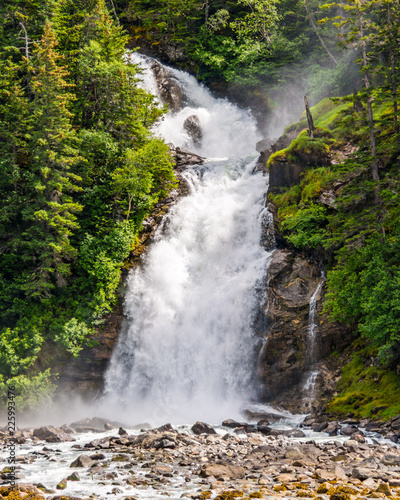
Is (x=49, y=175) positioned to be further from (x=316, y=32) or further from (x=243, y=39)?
(x=243, y=39)

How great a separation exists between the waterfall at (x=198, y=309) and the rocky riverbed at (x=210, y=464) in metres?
4.82

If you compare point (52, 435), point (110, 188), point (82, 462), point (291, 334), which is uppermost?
point (110, 188)

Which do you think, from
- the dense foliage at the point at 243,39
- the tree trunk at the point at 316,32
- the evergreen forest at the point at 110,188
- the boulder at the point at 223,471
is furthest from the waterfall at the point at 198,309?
the dense foliage at the point at 243,39

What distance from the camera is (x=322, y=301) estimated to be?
21906mm

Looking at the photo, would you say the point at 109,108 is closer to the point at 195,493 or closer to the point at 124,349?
the point at 124,349

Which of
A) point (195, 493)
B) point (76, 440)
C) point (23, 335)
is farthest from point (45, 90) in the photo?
point (195, 493)

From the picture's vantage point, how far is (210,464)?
11750 mm

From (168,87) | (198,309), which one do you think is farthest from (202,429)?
(168,87)

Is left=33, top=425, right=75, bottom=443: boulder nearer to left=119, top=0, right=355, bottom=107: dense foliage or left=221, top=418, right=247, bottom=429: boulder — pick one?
left=221, top=418, right=247, bottom=429: boulder

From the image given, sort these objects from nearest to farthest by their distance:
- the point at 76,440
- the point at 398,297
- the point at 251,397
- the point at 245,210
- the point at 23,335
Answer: the point at 398,297 → the point at 76,440 → the point at 251,397 → the point at 23,335 → the point at 245,210

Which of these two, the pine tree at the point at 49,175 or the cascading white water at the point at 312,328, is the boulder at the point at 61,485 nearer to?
the cascading white water at the point at 312,328

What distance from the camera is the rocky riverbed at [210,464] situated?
9.86 metres

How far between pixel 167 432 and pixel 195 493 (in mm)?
6415

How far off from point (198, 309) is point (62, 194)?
31.7ft
